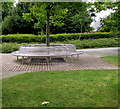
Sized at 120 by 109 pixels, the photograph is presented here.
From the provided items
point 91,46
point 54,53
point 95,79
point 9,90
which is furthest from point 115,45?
point 9,90

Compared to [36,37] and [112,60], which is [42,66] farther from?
[36,37]

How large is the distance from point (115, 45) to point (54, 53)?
10322 mm

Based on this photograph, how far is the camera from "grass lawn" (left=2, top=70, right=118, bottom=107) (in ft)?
12.2

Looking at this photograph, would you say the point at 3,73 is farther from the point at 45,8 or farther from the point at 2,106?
the point at 45,8

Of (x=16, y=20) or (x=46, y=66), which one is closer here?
(x=46, y=66)

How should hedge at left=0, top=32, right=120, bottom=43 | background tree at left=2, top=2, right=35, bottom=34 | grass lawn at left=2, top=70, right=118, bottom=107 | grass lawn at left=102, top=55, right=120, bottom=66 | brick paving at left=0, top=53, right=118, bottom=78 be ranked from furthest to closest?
background tree at left=2, top=2, right=35, bottom=34, hedge at left=0, top=32, right=120, bottom=43, grass lawn at left=102, top=55, right=120, bottom=66, brick paving at left=0, top=53, right=118, bottom=78, grass lawn at left=2, top=70, right=118, bottom=107

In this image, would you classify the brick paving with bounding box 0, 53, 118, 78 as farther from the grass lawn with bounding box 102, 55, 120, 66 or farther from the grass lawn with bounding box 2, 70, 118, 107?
the grass lawn with bounding box 2, 70, 118, 107

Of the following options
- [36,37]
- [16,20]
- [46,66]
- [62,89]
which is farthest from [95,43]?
[62,89]

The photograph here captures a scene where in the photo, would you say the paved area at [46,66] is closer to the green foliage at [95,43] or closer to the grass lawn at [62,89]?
the grass lawn at [62,89]

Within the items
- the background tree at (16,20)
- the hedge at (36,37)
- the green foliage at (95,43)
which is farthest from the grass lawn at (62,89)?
the background tree at (16,20)

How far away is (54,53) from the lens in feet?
27.9

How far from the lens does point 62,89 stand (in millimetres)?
4559

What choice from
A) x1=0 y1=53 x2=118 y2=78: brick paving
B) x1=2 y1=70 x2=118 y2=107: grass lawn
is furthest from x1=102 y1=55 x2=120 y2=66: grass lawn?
x1=2 y1=70 x2=118 y2=107: grass lawn

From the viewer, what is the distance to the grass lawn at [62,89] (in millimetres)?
3713
